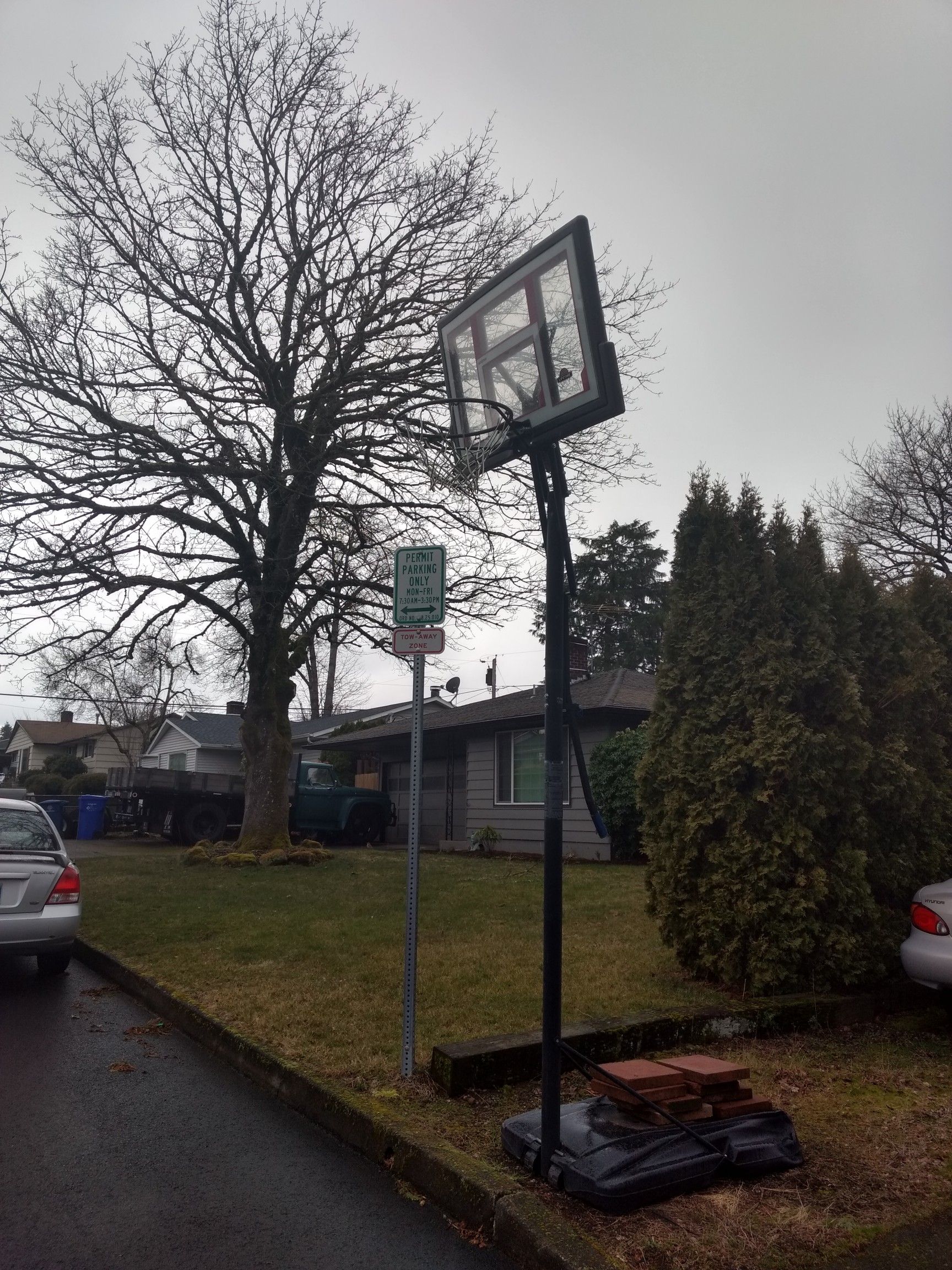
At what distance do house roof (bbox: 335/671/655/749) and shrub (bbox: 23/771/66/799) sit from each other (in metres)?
19.7

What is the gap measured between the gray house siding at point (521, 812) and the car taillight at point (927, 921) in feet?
34.2

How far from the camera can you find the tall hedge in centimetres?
620

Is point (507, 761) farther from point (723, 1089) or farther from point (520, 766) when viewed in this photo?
point (723, 1089)

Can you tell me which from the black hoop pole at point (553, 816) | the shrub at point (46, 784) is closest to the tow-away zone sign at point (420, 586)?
the black hoop pole at point (553, 816)

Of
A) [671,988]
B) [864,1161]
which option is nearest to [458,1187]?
[864,1161]

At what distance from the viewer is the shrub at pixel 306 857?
16.8m

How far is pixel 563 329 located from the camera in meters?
4.41

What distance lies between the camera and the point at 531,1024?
5.82 metres

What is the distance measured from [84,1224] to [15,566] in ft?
40.3

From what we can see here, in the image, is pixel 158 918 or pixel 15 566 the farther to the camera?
pixel 15 566

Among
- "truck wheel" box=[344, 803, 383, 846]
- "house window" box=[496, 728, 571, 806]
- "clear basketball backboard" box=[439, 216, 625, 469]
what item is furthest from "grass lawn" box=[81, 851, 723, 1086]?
"truck wheel" box=[344, 803, 383, 846]

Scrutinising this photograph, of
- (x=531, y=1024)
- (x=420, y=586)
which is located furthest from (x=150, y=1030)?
(x=420, y=586)

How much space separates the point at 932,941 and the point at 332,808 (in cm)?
1886

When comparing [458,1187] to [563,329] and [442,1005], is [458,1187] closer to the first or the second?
[442,1005]
